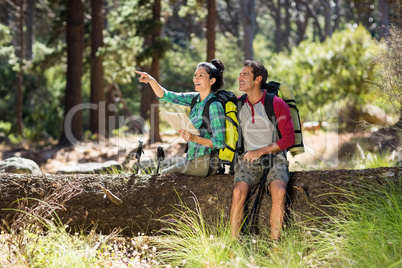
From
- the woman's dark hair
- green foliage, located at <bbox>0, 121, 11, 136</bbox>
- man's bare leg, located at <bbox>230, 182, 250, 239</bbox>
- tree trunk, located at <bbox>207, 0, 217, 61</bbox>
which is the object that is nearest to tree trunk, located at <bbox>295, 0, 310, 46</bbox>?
green foliage, located at <bbox>0, 121, 11, 136</bbox>

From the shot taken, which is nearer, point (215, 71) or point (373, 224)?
point (373, 224)

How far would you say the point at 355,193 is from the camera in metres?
4.19

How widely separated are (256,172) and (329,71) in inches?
513

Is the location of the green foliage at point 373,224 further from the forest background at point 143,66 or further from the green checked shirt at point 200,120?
the forest background at point 143,66

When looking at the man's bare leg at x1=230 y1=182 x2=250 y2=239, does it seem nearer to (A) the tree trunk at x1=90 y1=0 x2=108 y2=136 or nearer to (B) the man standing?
(B) the man standing

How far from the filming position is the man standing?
13.8 feet

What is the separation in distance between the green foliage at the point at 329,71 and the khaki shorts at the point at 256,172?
1111 centimetres

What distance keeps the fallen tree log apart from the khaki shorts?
162 mm

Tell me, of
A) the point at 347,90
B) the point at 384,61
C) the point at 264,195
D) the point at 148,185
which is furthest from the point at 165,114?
the point at 347,90

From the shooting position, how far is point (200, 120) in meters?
4.68

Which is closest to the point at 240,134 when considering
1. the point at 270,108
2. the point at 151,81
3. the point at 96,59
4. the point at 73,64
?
the point at 270,108

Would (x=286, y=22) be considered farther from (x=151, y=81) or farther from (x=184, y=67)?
(x=151, y=81)

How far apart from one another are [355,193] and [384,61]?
239 cm

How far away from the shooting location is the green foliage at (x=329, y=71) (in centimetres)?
1568
